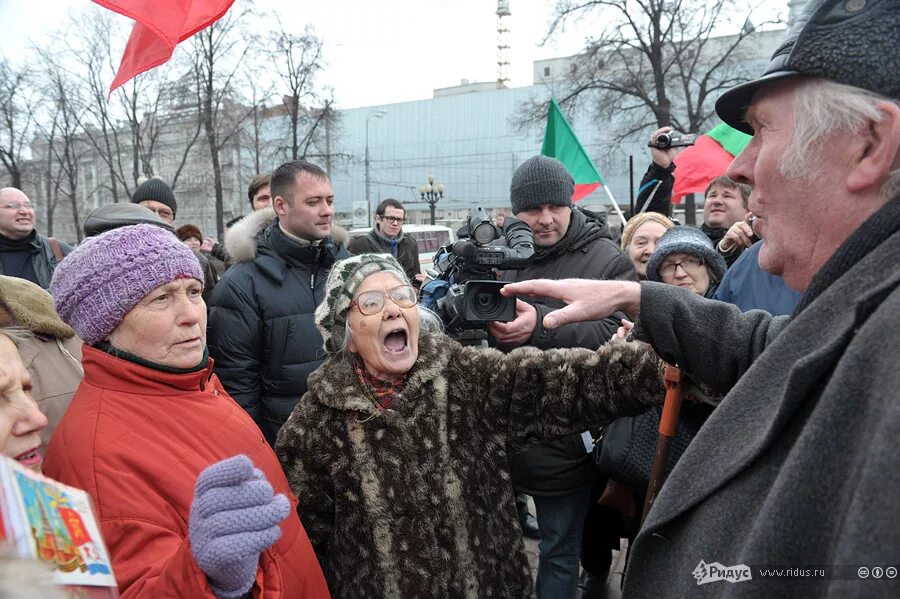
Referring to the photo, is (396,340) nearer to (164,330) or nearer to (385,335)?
(385,335)

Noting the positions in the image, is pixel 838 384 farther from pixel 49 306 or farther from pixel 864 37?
pixel 49 306

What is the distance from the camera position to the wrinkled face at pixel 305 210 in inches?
147

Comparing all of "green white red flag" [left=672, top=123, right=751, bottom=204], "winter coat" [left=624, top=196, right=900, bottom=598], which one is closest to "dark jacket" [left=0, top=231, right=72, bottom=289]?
"winter coat" [left=624, top=196, right=900, bottom=598]

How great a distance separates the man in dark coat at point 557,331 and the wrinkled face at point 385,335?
0.33 meters

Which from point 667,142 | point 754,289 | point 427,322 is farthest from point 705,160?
point 427,322

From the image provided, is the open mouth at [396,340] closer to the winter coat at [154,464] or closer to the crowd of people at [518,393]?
the crowd of people at [518,393]

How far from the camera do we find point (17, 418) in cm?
149

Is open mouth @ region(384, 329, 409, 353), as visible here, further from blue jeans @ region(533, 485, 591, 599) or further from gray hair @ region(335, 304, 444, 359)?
blue jeans @ region(533, 485, 591, 599)

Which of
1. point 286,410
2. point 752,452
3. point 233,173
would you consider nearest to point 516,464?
point 286,410

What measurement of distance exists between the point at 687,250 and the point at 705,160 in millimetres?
4401

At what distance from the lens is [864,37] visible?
994mm

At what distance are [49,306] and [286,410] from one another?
1.44m

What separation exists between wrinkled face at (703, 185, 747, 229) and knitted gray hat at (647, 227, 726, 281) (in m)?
1.30

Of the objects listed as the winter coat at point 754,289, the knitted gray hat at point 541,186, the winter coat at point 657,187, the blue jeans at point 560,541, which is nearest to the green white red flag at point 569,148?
the winter coat at point 657,187
